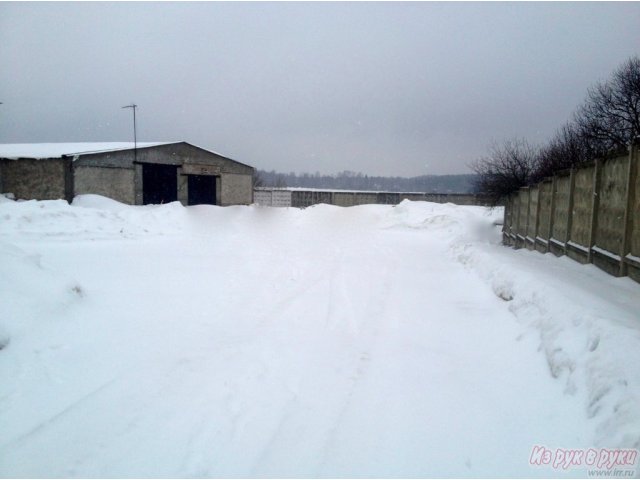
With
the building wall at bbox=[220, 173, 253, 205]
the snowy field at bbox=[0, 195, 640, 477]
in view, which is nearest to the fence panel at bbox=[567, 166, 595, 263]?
the snowy field at bbox=[0, 195, 640, 477]

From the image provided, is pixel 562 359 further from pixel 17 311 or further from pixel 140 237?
pixel 140 237

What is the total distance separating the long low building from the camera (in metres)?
22.7

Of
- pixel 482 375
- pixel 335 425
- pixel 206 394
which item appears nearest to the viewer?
pixel 335 425

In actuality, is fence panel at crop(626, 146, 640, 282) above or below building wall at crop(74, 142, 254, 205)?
below

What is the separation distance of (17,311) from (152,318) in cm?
166

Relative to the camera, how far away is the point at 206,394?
4090 millimetres

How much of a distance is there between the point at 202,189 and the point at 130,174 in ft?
24.5

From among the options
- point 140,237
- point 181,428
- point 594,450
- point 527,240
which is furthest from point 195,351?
point 527,240

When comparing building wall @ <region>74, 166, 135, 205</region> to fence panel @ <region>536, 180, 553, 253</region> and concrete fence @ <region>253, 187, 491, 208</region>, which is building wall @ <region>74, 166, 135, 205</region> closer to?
concrete fence @ <region>253, 187, 491, 208</region>

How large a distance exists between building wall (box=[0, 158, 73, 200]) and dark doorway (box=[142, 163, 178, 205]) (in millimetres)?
6122

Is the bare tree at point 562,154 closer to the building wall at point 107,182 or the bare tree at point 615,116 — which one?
the bare tree at point 615,116

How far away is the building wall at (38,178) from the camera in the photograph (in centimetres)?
2262

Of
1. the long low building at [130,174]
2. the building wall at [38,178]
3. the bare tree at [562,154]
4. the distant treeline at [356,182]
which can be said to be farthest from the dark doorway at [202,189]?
the distant treeline at [356,182]

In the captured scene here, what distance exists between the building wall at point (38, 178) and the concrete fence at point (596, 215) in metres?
22.7
